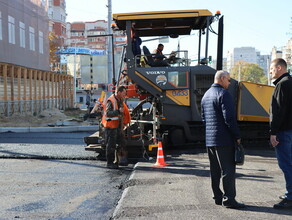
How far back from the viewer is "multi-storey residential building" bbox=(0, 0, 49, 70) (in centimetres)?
2622

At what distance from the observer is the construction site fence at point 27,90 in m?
22.0

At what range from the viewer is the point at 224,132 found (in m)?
4.50

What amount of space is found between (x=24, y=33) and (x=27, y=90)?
6829 mm

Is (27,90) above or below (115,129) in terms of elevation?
above

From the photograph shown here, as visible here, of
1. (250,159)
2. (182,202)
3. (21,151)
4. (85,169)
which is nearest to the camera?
(182,202)

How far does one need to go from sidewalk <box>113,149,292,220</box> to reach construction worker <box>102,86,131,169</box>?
548 millimetres

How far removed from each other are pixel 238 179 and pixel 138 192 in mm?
1781

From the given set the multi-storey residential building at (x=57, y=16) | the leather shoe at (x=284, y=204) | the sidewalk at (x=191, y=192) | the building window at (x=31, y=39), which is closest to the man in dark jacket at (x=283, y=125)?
the leather shoe at (x=284, y=204)

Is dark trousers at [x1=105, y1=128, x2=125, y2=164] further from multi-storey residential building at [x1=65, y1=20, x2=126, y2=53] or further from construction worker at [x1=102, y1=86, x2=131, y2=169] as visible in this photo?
multi-storey residential building at [x1=65, y1=20, x2=126, y2=53]

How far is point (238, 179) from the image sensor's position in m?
6.04

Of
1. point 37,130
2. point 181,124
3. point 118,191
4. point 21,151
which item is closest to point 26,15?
point 37,130

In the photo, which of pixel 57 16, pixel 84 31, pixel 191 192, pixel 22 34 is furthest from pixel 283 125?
pixel 84 31

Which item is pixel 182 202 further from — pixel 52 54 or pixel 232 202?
pixel 52 54

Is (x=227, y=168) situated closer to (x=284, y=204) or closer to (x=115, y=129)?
(x=284, y=204)
